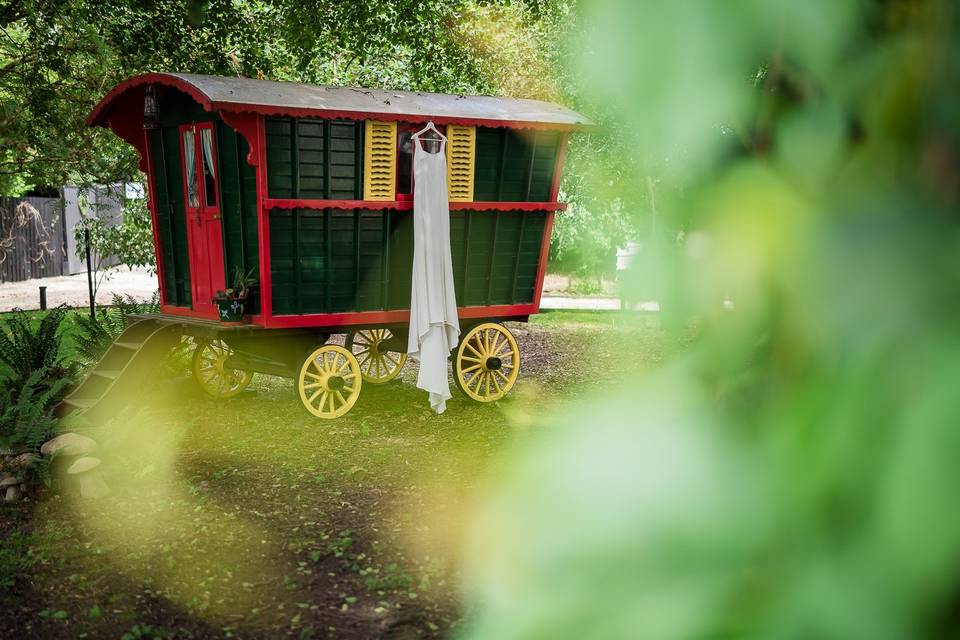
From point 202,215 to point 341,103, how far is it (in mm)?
1610

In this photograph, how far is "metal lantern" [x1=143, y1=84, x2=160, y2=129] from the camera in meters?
7.70

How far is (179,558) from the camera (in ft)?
16.3

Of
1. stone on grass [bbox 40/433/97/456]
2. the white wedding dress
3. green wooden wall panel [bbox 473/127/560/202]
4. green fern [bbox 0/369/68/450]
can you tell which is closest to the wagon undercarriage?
green fern [bbox 0/369/68/450]

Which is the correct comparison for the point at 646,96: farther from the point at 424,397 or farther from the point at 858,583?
the point at 424,397

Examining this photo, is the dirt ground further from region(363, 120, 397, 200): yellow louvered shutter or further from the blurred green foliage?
the blurred green foliage

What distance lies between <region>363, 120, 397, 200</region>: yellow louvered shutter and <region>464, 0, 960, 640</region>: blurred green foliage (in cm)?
709

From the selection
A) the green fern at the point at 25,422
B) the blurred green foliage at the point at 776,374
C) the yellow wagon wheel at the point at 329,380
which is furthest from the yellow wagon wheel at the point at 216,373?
the blurred green foliage at the point at 776,374

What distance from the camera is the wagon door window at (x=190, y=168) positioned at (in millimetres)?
7859

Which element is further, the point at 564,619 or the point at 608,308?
the point at 608,308

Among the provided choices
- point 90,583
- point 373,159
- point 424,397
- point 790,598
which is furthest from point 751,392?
point 424,397

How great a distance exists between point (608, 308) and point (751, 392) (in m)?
16.0

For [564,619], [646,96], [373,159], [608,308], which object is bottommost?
[608,308]

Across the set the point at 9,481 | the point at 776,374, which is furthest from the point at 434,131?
the point at 776,374

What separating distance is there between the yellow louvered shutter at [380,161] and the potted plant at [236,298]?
1.16 metres
